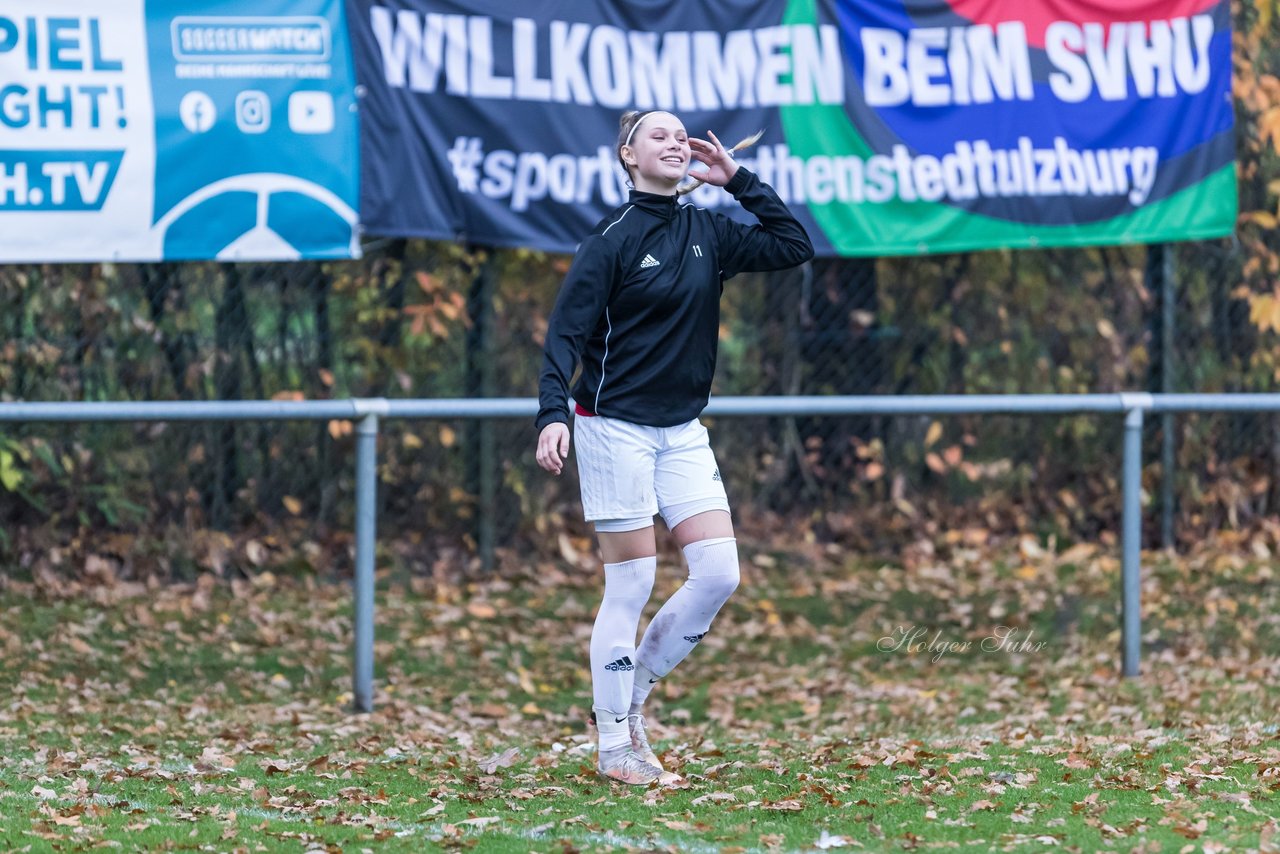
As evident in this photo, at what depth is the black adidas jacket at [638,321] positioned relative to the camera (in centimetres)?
508

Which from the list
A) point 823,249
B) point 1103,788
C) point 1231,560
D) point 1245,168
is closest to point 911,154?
point 823,249

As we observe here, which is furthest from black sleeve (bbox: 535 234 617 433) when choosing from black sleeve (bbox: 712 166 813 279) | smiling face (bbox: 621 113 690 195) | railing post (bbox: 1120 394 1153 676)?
railing post (bbox: 1120 394 1153 676)

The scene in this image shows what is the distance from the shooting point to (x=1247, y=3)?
9727 mm

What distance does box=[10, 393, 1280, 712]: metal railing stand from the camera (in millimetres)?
6359

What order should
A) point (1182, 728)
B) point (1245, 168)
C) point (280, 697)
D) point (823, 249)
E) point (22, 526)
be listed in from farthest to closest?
point (1245, 168), point (823, 249), point (22, 526), point (280, 697), point (1182, 728)

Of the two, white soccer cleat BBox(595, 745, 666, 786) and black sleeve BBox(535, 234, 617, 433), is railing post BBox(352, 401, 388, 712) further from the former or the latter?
black sleeve BBox(535, 234, 617, 433)

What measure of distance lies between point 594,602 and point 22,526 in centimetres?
280

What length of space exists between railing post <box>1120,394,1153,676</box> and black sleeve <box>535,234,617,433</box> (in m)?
3.05

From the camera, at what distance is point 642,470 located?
5164 millimetres

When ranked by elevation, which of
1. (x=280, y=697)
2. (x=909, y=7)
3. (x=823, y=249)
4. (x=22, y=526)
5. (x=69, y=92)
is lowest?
(x=280, y=697)

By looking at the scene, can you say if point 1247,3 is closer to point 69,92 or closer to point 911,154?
point 911,154

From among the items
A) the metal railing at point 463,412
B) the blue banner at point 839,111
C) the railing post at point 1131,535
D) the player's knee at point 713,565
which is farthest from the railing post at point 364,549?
the railing post at point 1131,535

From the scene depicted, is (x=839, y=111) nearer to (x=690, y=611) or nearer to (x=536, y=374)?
(x=536, y=374)

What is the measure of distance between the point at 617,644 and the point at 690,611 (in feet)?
0.80
